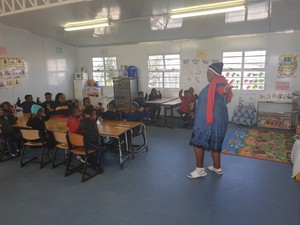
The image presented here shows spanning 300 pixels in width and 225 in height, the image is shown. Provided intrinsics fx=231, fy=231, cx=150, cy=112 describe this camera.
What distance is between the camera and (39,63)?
7.72m

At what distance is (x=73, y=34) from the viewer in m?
7.66

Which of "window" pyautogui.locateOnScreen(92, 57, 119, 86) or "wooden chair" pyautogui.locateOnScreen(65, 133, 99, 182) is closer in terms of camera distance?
"wooden chair" pyautogui.locateOnScreen(65, 133, 99, 182)

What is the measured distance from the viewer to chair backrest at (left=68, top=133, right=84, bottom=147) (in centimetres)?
349

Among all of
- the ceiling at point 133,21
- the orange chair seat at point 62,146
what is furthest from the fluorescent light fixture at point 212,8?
the orange chair seat at point 62,146

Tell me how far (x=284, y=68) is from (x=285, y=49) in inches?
19.7

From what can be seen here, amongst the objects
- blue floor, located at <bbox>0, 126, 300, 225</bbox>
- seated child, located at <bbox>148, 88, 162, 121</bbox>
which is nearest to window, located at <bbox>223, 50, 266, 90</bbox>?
seated child, located at <bbox>148, 88, 162, 121</bbox>

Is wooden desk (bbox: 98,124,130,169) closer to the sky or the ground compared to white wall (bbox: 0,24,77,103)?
closer to the ground

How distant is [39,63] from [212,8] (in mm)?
5853

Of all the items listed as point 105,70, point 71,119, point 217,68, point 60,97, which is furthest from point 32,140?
point 105,70

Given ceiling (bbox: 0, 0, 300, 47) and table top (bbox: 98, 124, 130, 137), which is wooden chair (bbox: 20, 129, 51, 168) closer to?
table top (bbox: 98, 124, 130, 137)

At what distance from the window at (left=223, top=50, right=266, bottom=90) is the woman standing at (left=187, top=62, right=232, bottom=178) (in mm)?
3876

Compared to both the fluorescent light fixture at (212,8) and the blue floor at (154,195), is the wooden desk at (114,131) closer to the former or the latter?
the blue floor at (154,195)

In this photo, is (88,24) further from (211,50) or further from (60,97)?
(211,50)

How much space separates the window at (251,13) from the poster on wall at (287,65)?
1466 mm
